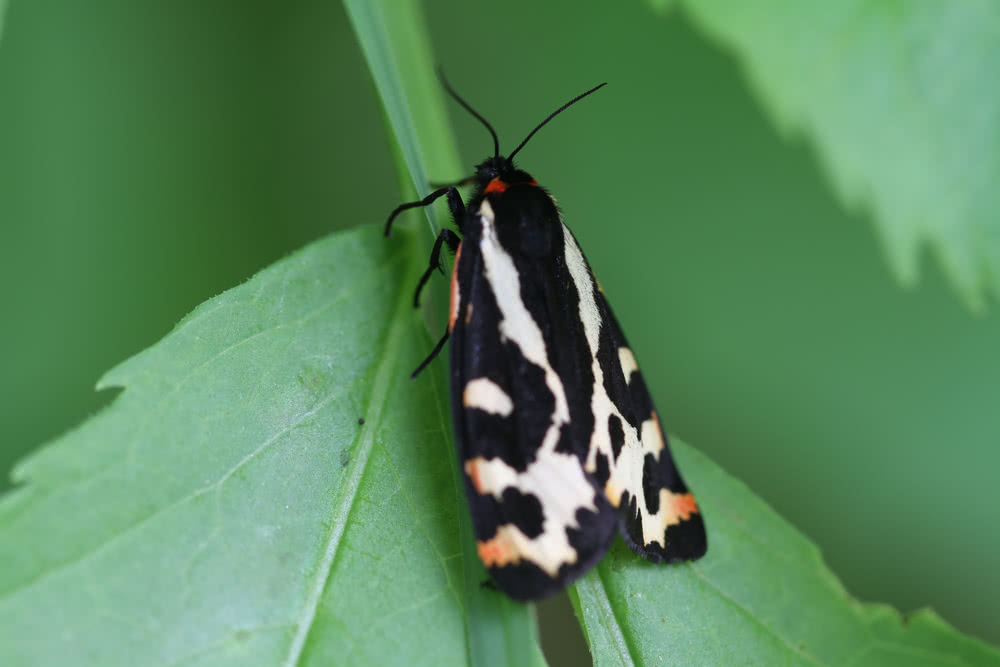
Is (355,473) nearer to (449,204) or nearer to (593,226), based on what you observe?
(449,204)

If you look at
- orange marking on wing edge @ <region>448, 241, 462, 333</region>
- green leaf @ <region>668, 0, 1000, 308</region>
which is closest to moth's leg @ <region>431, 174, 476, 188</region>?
orange marking on wing edge @ <region>448, 241, 462, 333</region>

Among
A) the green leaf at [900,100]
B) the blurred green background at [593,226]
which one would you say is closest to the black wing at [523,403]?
the green leaf at [900,100]

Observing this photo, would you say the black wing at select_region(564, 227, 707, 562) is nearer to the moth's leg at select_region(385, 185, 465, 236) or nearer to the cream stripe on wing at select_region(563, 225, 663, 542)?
the cream stripe on wing at select_region(563, 225, 663, 542)

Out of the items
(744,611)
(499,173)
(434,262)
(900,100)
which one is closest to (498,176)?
(499,173)

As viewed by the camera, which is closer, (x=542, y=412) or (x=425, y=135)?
(x=542, y=412)

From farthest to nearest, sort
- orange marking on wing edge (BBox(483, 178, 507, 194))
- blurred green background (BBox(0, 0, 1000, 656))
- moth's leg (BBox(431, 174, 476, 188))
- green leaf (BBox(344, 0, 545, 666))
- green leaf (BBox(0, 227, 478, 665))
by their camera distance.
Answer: blurred green background (BBox(0, 0, 1000, 656)) → orange marking on wing edge (BBox(483, 178, 507, 194)) → moth's leg (BBox(431, 174, 476, 188)) → green leaf (BBox(344, 0, 545, 666)) → green leaf (BBox(0, 227, 478, 665))

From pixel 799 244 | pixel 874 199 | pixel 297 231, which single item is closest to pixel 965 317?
pixel 799 244
